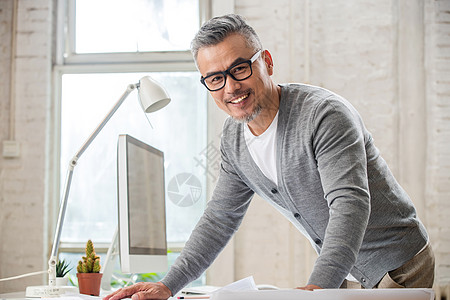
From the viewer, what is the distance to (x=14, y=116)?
319cm

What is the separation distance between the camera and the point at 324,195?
3.88 ft

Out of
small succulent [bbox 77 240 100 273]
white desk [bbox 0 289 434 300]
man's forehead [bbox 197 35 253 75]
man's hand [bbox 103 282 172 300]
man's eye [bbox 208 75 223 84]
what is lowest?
small succulent [bbox 77 240 100 273]

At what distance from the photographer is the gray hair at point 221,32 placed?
1285 mm

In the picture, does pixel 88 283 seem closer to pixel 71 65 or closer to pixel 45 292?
pixel 45 292

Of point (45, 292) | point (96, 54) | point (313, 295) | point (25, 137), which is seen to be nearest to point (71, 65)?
point (96, 54)

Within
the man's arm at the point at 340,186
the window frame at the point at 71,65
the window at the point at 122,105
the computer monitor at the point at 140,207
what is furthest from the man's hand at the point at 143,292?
the window frame at the point at 71,65

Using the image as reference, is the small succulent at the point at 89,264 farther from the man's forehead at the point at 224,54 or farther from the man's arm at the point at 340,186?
the man's arm at the point at 340,186

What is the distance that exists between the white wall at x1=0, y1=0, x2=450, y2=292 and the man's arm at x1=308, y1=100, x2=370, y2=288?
6.14ft

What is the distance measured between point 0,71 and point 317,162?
2678mm

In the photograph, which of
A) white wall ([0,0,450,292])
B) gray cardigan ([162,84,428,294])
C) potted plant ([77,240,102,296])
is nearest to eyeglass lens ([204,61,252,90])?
gray cardigan ([162,84,428,294])

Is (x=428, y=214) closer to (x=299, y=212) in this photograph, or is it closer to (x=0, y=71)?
(x=299, y=212)

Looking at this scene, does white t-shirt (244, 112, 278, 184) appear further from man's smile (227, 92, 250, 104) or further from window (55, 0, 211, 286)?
window (55, 0, 211, 286)

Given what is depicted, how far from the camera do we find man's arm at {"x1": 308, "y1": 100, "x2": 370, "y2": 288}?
96 cm

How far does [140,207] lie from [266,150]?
→ 1.82 ft
